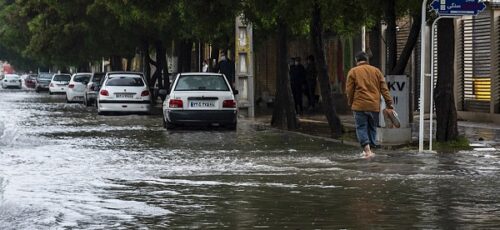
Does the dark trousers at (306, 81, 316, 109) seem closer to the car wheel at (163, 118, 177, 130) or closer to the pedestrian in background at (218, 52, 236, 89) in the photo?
the pedestrian in background at (218, 52, 236, 89)

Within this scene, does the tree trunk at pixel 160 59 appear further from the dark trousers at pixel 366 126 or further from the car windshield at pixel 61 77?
the dark trousers at pixel 366 126

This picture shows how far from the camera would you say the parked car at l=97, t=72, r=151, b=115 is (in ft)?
103

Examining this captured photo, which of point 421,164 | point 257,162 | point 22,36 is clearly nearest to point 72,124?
point 257,162

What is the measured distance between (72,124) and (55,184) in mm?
14133

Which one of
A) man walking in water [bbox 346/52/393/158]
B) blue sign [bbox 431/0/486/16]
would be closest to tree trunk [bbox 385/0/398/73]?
blue sign [bbox 431/0/486/16]

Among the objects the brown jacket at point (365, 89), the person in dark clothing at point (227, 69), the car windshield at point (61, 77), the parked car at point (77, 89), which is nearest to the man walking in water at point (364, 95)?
the brown jacket at point (365, 89)

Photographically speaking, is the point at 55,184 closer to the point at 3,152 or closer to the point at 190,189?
the point at 190,189

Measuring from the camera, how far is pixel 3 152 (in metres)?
16.9

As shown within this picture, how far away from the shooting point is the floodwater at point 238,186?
9352 millimetres

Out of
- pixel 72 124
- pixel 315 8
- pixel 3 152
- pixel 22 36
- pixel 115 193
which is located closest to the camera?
pixel 115 193

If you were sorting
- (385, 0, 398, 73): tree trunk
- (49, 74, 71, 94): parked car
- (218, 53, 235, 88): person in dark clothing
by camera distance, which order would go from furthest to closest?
1. (49, 74, 71, 94): parked car
2. (218, 53, 235, 88): person in dark clothing
3. (385, 0, 398, 73): tree trunk

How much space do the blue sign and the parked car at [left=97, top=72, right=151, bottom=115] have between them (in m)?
17.2

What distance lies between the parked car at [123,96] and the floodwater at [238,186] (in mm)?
12147

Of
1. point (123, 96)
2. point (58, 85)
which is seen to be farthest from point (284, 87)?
point (58, 85)
